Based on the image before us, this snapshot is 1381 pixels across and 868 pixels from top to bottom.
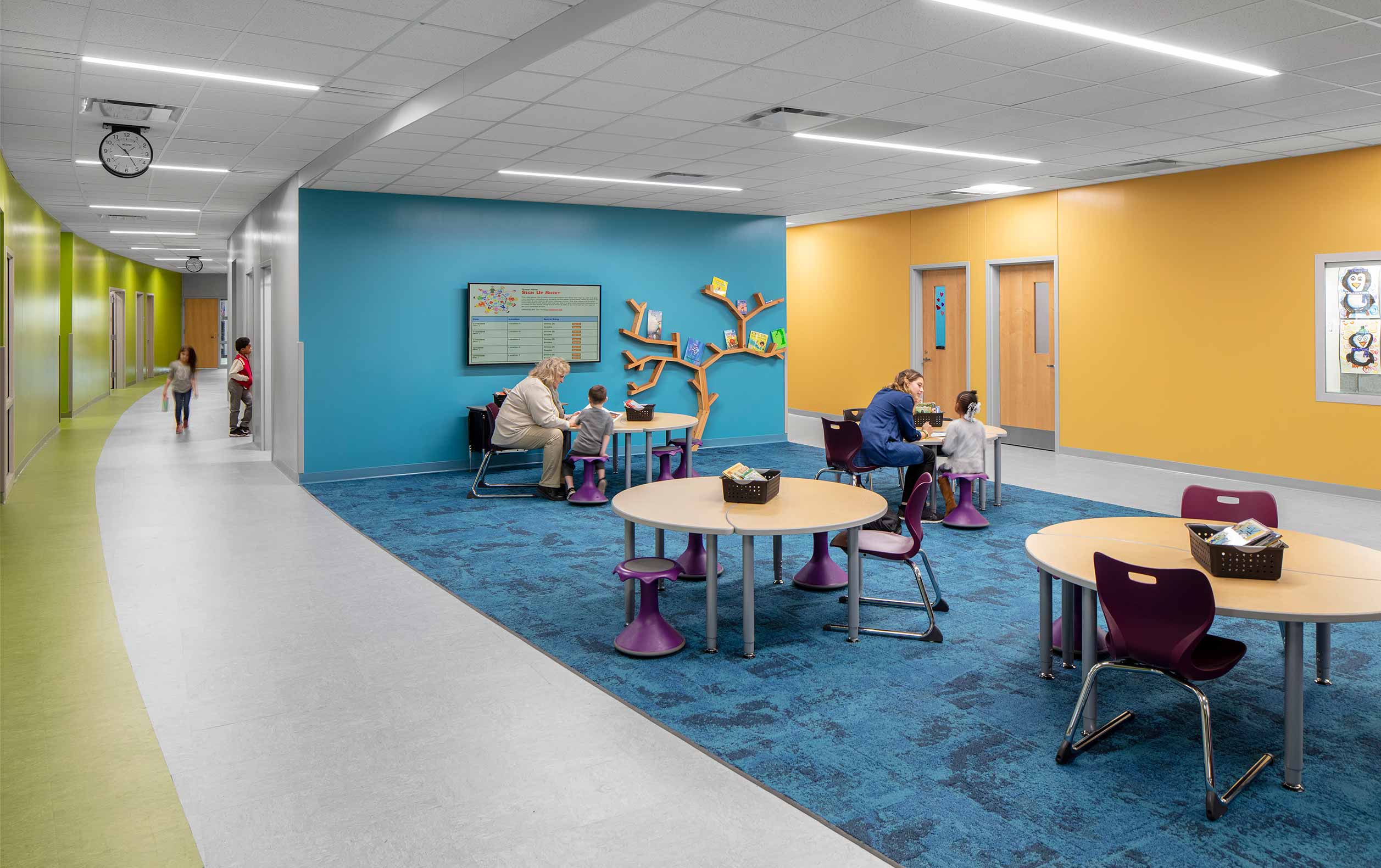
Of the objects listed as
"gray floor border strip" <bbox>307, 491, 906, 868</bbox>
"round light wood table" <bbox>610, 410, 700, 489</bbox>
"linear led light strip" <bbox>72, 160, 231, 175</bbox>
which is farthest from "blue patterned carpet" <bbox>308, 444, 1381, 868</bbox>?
"linear led light strip" <bbox>72, 160, 231, 175</bbox>

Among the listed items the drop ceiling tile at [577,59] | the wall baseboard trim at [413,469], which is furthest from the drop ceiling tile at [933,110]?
the wall baseboard trim at [413,469]

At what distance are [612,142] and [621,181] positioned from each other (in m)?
1.90

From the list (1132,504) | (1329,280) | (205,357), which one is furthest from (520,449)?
(205,357)

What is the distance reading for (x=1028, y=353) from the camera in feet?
36.3

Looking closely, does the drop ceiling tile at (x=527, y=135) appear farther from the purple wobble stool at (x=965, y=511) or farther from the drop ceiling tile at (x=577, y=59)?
the purple wobble stool at (x=965, y=511)

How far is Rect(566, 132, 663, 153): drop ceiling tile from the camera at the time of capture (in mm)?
6852

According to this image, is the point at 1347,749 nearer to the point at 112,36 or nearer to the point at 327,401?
the point at 112,36

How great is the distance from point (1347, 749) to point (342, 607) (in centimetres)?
453

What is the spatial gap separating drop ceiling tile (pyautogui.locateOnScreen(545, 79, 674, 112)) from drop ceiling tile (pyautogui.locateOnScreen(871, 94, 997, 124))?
155 cm

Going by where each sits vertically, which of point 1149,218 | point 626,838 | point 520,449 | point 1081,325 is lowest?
point 626,838

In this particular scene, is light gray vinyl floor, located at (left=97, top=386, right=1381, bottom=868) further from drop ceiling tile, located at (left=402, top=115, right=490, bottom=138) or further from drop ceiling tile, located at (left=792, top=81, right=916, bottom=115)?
drop ceiling tile, located at (left=792, top=81, right=916, bottom=115)

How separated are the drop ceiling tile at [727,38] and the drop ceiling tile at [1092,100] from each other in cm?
215

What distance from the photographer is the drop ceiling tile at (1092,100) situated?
575 cm

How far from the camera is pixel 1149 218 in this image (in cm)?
952
